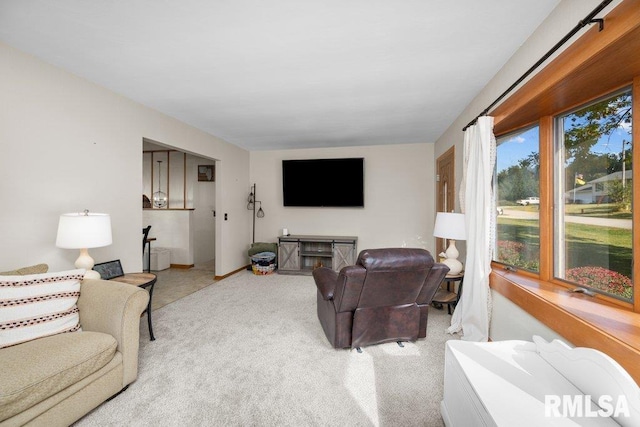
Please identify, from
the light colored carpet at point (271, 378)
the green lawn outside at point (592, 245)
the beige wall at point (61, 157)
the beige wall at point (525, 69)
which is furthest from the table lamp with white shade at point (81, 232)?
the green lawn outside at point (592, 245)

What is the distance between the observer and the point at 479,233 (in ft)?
7.41

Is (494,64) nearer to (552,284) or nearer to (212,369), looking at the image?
(552,284)

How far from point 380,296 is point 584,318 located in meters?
1.18

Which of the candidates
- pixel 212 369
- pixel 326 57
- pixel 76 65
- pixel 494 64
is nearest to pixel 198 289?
pixel 212 369

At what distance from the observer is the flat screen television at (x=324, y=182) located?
5.07m

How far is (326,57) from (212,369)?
2.64m

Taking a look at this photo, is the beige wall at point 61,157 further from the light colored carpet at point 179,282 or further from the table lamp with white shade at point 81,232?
the light colored carpet at point 179,282

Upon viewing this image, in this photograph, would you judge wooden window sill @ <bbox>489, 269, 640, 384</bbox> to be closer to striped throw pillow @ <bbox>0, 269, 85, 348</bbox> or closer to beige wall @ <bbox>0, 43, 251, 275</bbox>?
striped throw pillow @ <bbox>0, 269, 85, 348</bbox>

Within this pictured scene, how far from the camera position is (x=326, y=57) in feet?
6.85

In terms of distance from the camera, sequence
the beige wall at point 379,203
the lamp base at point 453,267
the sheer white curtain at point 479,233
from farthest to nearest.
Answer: the beige wall at point 379,203 < the lamp base at point 453,267 < the sheer white curtain at point 479,233

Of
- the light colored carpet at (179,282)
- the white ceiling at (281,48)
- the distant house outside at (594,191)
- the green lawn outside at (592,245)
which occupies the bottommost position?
the light colored carpet at (179,282)

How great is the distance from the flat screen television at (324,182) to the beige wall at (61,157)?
243 centimetres

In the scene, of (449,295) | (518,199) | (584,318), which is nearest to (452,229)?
(518,199)

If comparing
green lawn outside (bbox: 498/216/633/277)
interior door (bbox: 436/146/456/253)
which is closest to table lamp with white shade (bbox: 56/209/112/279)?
green lawn outside (bbox: 498/216/633/277)
